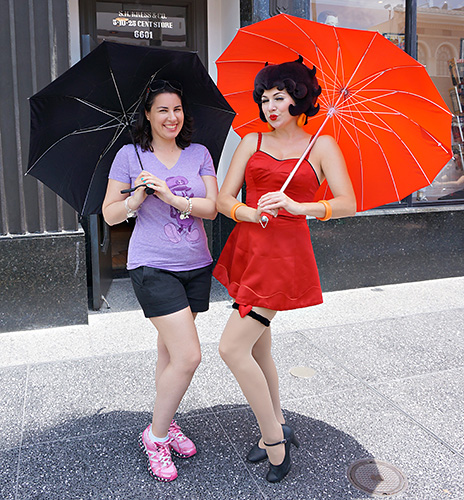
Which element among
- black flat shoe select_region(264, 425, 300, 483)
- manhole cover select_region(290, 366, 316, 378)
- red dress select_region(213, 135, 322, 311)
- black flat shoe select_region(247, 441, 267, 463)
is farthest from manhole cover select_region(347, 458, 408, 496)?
manhole cover select_region(290, 366, 316, 378)

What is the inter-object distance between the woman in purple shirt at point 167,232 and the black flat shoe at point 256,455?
410 millimetres

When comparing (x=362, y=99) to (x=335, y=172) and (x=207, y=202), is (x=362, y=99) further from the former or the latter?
(x=207, y=202)

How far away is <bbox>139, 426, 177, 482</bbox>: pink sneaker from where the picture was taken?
2.71m

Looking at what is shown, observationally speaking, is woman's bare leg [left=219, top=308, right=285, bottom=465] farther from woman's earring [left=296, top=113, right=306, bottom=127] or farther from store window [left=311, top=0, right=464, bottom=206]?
store window [left=311, top=0, right=464, bottom=206]

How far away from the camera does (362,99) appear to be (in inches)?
107

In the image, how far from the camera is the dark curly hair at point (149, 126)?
264 centimetres

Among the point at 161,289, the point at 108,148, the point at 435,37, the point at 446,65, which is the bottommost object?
the point at 161,289

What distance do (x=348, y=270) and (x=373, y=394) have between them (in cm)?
263

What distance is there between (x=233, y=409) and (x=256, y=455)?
0.57 m

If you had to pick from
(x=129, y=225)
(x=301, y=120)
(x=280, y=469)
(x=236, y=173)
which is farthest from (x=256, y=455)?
(x=129, y=225)

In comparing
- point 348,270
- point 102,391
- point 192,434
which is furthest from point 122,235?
point 192,434

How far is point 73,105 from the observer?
8.82 ft

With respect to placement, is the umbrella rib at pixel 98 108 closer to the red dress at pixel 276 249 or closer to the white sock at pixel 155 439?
the red dress at pixel 276 249

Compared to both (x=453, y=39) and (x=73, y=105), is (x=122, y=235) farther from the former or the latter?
(x=453, y=39)
